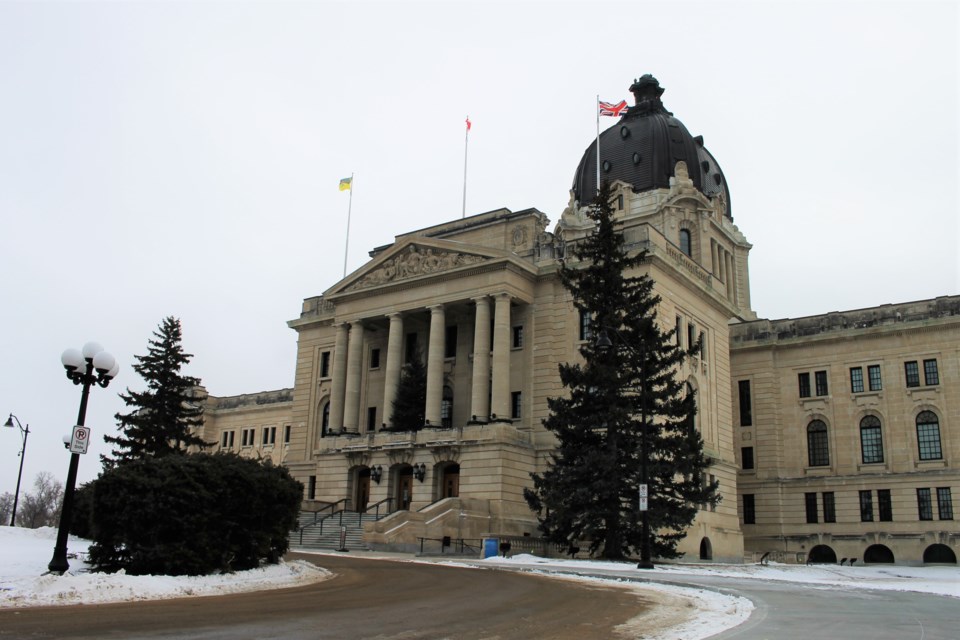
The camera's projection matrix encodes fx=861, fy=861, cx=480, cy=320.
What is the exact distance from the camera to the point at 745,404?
62469 millimetres

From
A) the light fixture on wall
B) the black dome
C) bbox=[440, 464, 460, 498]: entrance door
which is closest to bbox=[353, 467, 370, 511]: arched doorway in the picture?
the light fixture on wall

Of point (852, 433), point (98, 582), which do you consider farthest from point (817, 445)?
point (98, 582)

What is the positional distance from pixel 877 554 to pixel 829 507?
13.2 ft

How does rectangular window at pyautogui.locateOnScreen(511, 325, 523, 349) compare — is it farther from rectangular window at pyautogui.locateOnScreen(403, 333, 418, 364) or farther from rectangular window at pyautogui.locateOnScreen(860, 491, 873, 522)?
rectangular window at pyautogui.locateOnScreen(860, 491, 873, 522)

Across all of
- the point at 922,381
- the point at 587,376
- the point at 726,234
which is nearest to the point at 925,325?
the point at 922,381

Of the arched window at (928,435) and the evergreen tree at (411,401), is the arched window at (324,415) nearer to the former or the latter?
the evergreen tree at (411,401)

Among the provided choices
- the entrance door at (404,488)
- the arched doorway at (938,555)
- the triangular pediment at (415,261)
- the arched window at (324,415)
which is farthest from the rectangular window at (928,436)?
the arched window at (324,415)

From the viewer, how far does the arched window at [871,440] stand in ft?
187

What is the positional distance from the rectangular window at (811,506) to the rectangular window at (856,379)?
7666 mm

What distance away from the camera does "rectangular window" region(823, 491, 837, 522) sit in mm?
57562

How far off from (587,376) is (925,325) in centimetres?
3090

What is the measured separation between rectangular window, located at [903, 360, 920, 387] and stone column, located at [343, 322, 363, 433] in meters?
35.7

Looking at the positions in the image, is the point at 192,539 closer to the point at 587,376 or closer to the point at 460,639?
the point at 460,639

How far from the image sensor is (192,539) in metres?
18.6
